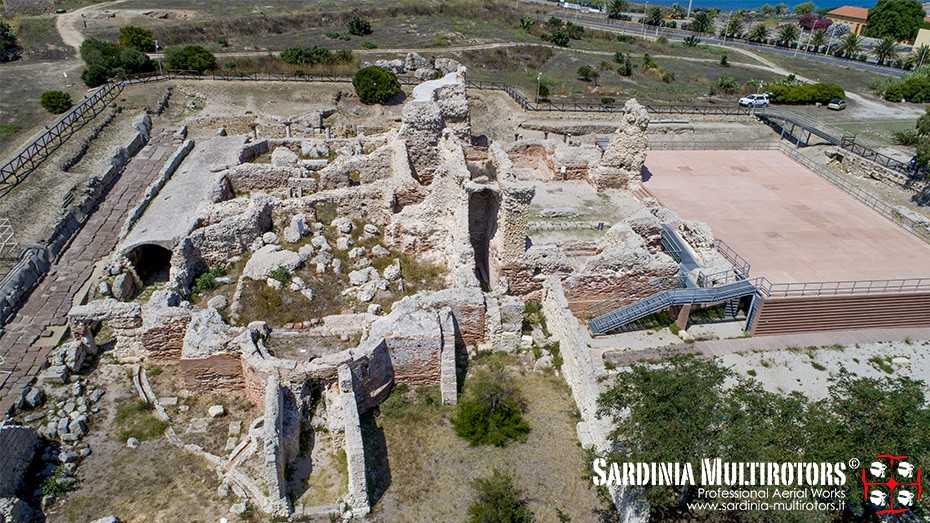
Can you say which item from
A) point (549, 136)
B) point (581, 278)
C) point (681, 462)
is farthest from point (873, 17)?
point (681, 462)

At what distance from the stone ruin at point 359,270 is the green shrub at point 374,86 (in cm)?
1290

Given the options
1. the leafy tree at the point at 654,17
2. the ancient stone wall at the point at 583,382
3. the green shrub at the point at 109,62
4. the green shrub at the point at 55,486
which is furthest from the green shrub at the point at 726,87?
the green shrub at the point at 55,486

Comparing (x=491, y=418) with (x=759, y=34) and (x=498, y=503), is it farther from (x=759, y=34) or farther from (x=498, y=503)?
(x=759, y=34)

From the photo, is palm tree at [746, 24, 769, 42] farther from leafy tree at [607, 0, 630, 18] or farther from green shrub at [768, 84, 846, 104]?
green shrub at [768, 84, 846, 104]

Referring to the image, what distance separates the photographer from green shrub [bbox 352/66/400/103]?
39438 mm

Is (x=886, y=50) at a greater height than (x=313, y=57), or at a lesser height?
lesser

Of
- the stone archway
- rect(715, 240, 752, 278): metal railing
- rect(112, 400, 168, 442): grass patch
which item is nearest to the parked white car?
rect(715, 240, 752, 278): metal railing

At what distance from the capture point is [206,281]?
61.3 ft

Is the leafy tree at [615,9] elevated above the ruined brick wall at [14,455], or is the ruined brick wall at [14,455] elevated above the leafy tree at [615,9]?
the leafy tree at [615,9]

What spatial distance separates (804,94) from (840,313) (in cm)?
3354

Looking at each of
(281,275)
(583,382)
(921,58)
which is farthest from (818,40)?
(281,275)

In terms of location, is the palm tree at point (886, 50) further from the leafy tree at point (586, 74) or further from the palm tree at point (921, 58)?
the leafy tree at point (586, 74)

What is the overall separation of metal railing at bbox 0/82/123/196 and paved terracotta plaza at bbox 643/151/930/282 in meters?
29.2

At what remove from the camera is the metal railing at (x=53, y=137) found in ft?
88.0
